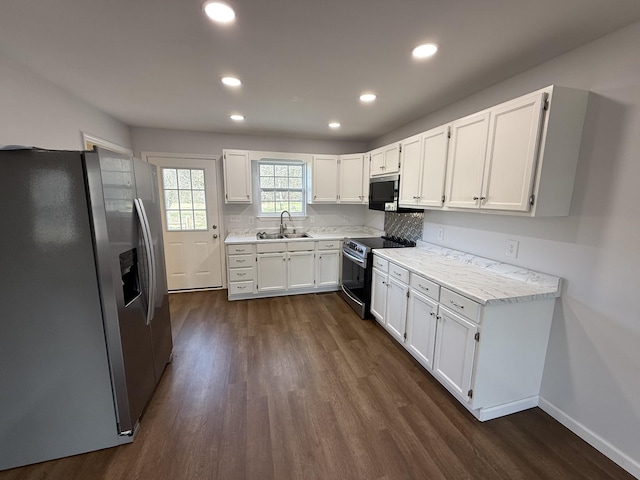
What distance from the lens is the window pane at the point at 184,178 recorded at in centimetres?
397

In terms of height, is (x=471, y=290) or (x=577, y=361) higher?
(x=471, y=290)

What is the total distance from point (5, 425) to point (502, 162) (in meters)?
3.35

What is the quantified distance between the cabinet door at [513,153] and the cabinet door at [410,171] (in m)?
0.85

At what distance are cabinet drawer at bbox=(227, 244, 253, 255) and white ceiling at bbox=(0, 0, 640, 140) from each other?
1.76 meters

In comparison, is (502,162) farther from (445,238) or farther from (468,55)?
(445,238)

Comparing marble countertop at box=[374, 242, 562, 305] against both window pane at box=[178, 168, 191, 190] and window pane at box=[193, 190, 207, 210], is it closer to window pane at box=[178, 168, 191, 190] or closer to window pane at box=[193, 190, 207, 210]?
window pane at box=[193, 190, 207, 210]

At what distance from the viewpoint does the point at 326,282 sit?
4.11 metres

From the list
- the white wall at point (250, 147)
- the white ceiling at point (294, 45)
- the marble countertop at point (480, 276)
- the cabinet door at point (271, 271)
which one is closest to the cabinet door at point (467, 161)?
the white ceiling at point (294, 45)

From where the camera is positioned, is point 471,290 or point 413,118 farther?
point 413,118

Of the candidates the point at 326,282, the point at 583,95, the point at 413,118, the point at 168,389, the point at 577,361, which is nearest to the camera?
the point at 583,95

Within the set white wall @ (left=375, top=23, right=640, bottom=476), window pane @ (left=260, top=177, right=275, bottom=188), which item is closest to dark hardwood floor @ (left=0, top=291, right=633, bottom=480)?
white wall @ (left=375, top=23, right=640, bottom=476)

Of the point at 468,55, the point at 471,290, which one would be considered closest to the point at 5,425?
the point at 471,290

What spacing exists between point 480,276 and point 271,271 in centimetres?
263

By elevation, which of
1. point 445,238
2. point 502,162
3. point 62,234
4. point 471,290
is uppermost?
point 502,162
